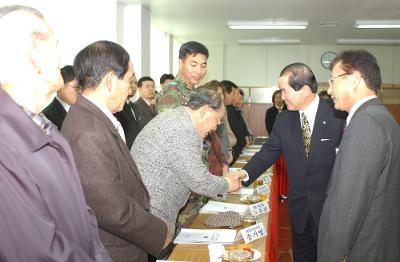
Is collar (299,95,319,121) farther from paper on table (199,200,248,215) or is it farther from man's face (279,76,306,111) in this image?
paper on table (199,200,248,215)

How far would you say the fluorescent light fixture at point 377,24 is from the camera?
26.1ft

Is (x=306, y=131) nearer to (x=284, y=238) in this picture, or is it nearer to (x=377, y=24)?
(x=284, y=238)

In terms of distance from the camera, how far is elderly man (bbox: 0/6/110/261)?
88 cm

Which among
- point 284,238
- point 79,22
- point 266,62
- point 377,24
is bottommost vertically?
point 284,238

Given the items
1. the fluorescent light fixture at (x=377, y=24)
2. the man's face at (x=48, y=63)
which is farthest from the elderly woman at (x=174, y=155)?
the fluorescent light fixture at (x=377, y=24)

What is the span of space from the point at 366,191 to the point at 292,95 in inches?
40.9

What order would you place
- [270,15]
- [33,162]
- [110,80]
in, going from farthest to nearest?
1. [270,15]
2. [110,80]
3. [33,162]

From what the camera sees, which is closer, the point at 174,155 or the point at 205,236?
the point at 174,155

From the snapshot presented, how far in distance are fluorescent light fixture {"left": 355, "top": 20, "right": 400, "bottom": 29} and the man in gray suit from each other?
699 centimetres

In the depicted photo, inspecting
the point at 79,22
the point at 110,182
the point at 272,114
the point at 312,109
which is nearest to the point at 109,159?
the point at 110,182

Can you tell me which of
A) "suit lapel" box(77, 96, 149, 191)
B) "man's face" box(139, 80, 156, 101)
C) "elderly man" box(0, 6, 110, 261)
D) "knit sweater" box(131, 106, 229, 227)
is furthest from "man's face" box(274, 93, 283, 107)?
"elderly man" box(0, 6, 110, 261)

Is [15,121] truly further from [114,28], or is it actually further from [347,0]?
[347,0]

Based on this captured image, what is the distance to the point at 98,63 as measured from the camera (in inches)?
57.1

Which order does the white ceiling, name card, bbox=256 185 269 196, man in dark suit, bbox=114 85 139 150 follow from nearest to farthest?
name card, bbox=256 185 269 196 < man in dark suit, bbox=114 85 139 150 < the white ceiling
